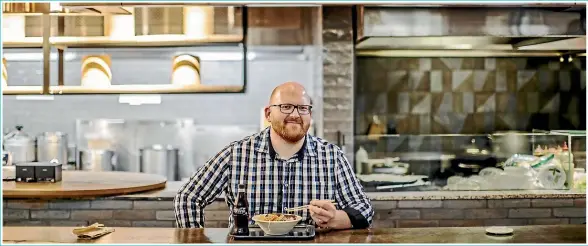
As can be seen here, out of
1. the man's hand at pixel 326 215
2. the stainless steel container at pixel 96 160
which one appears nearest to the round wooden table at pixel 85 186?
the man's hand at pixel 326 215

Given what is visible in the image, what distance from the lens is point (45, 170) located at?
16.7ft

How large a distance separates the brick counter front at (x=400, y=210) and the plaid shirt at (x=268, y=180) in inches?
50.1

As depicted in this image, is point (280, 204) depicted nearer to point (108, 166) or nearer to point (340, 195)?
point (340, 195)

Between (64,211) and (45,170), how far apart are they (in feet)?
1.54

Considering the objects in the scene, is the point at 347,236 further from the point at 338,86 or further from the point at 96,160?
the point at 96,160

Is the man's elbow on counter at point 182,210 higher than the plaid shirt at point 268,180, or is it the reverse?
the plaid shirt at point 268,180

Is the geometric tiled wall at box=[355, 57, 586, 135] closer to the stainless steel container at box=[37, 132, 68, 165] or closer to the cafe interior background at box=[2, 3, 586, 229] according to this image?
the cafe interior background at box=[2, 3, 586, 229]

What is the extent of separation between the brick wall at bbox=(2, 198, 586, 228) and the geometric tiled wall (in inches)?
82.9

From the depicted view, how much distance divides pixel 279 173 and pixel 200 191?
0.40 metres

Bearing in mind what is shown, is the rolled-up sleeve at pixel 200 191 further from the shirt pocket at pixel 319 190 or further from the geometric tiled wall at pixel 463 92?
the geometric tiled wall at pixel 463 92

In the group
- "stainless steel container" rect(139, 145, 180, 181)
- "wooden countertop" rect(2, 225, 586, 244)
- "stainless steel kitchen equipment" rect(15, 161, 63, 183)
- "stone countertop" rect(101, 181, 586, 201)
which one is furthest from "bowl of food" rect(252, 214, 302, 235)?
"stainless steel container" rect(139, 145, 180, 181)

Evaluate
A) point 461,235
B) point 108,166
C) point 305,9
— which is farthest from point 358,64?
point 461,235

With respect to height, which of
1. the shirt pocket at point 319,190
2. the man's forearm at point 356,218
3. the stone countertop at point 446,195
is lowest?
the stone countertop at point 446,195

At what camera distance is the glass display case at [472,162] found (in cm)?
521
